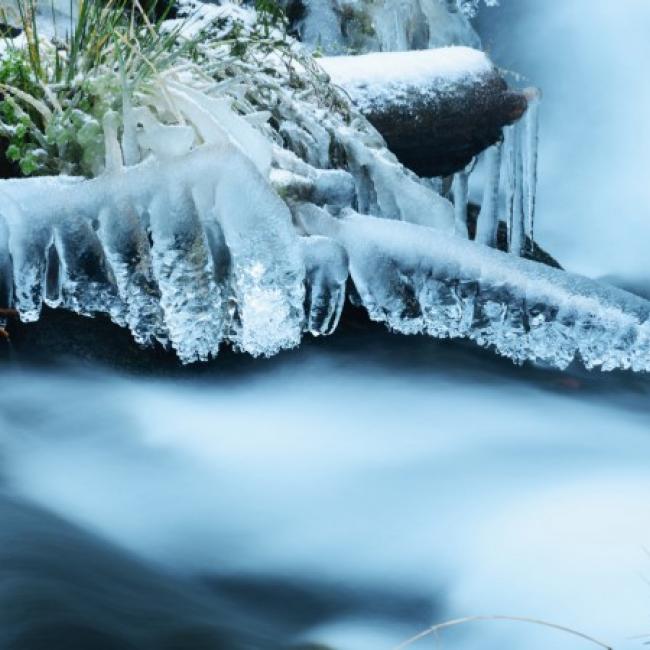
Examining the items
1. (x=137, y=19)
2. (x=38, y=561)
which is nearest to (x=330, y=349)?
(x=38, y=561)

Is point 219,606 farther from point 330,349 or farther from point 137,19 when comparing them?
point 137,19

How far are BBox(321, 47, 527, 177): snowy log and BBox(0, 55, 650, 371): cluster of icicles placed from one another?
4.28ft

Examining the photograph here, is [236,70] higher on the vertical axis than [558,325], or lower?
higher

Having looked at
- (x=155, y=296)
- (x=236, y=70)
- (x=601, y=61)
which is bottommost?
(x=601, y=61)

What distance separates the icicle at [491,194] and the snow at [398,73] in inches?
27.7

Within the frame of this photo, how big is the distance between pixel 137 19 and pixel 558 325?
377cm

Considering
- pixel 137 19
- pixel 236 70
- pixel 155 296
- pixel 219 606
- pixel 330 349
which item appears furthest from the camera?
pixel 137 19

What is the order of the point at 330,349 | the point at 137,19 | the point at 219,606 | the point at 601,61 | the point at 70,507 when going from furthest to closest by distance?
the point at 601,61 → the point at 137,19 → the point at 330,349 → the point at 70,507 → the point at 219,606

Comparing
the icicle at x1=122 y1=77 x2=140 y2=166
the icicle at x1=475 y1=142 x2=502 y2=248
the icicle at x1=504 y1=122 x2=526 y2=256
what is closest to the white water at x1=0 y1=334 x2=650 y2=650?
the icicle at x1=122 y1=77 x2=140 y2=166

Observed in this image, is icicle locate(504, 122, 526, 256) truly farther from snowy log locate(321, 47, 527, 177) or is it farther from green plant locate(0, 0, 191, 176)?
green plant locate(0, 0, 191, 176)

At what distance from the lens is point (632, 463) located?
2.73 m

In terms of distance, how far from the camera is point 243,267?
2596 mm

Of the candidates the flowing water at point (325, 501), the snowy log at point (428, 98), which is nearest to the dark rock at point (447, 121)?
the snowy log at point (428, 98)

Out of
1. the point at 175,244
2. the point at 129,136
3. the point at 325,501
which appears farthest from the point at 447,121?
the point at 325,501
